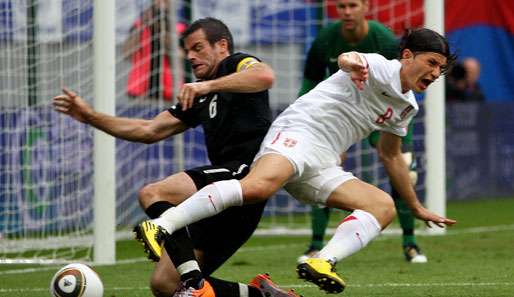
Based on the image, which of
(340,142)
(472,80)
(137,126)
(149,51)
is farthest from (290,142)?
(472,80)

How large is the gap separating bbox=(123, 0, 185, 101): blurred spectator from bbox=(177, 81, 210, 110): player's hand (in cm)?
616

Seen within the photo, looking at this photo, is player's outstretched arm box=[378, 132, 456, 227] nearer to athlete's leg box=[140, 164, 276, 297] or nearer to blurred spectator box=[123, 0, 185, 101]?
athlete's leg box=[140, 164, 276, 297]

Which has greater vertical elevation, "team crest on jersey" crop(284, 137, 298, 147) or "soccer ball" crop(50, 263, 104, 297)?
"team crest on jersey" crop(284, 137, 298, 147)

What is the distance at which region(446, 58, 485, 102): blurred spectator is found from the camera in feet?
59.0

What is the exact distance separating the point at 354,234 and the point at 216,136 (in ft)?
3.48

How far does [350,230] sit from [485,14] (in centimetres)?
1212

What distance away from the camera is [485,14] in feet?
59.7

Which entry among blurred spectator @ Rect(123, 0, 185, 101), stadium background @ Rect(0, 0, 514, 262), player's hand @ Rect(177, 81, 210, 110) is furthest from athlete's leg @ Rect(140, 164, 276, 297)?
blurred spectator @ Rect(123, 0, 185, 101)

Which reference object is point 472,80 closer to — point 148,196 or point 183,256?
point 148,196

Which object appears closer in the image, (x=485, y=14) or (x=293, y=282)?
(x=293, y=282)

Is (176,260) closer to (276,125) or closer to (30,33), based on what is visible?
(276,125)

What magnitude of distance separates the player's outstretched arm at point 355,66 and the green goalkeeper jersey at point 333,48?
3360 millimetres

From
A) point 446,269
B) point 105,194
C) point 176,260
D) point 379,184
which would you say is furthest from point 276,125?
point 379,184

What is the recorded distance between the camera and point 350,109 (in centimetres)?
694
